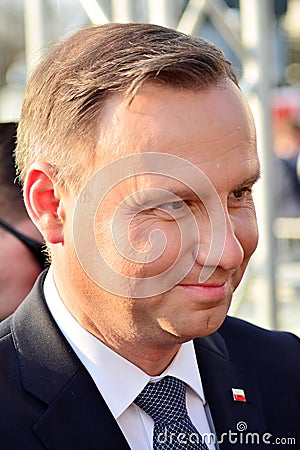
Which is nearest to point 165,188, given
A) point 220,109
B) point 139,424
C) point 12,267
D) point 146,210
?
point 146,210

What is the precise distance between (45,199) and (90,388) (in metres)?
0.32

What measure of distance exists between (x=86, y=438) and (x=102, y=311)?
209 millimetres

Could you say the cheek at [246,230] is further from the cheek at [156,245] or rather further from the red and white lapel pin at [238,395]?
the red and white lapel pin at [238,395]

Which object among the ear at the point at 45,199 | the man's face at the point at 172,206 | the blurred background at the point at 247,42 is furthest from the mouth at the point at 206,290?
the blurred background at the point at 247,42

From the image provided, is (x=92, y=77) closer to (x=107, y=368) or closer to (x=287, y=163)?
(x=107, y=368)

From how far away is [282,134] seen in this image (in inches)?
393

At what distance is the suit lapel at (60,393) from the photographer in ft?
4.66

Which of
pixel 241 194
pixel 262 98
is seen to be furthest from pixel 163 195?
pixel 262 98

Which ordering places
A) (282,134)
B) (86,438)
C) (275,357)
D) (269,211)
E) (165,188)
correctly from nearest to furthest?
(165,188), (86,438), (275,357), (269,211), (282,134)

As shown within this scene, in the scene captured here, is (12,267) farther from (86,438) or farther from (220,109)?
(220,109)

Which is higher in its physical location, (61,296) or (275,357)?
(61,296)

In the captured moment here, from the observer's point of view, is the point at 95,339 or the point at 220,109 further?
the point at 95,339

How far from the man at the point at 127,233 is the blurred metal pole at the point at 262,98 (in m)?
1.95

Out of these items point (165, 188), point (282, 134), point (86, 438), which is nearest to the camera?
point (165, 188)
